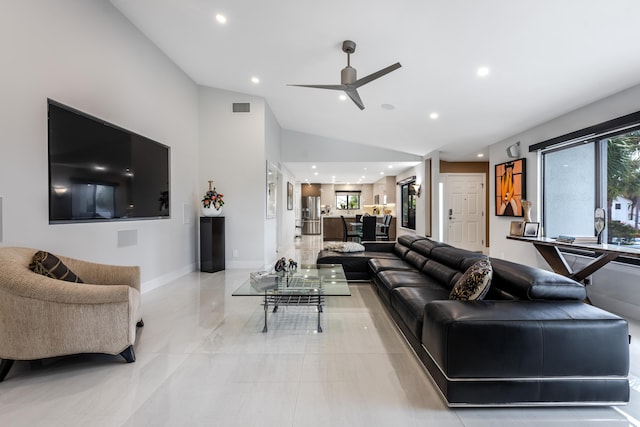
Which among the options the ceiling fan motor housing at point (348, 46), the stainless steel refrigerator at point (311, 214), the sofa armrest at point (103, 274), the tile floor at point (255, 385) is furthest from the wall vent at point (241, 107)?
the stainless steel refrigerator at point (311, 214)

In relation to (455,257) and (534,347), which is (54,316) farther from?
(455,257)

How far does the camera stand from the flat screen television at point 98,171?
275 cm

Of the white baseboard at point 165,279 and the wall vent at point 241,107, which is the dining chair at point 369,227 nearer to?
the wall vent at point 241,107

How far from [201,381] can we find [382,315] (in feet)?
6.12

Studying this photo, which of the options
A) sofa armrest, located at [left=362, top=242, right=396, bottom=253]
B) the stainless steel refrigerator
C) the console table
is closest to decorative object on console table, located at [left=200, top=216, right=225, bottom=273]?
sofa armrest, located at [left=362, top=242, right=396, bottom=253]

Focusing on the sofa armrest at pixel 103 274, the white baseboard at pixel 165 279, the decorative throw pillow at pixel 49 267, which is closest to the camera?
the decorative throw pillow at pixel 49 267

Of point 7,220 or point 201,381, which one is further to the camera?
point 7,220

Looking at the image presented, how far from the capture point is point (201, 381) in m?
1.91

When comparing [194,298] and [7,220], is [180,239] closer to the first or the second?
[194,298]

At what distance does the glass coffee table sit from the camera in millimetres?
2717

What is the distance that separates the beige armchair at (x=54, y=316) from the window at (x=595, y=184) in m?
5.16

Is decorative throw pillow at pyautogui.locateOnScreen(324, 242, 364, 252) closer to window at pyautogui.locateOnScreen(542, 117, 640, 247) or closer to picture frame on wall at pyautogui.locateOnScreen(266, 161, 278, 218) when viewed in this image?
picture frame on wall at pyautogui.locateOnScreen(266, 161, 278, 218)

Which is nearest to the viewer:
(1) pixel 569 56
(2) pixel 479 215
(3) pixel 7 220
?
(3) pixel 7 220

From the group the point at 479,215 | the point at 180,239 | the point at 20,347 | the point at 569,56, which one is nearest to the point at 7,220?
the point at 20,347
